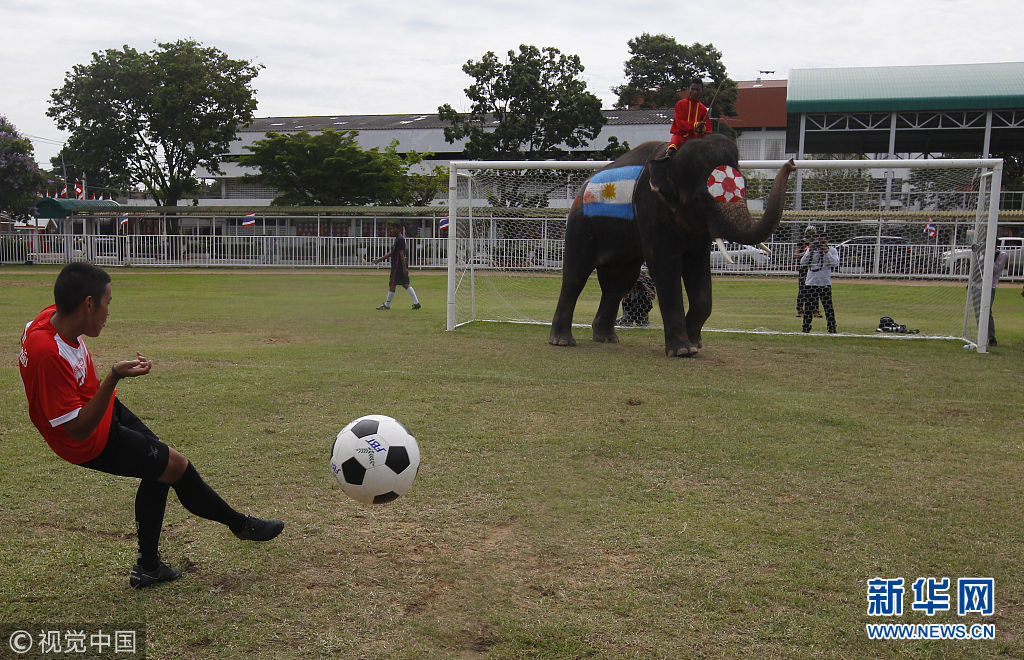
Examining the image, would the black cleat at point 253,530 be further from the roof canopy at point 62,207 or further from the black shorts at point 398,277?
the roof canopy at point 62,207

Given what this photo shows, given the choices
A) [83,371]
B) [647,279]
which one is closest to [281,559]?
[83,371]

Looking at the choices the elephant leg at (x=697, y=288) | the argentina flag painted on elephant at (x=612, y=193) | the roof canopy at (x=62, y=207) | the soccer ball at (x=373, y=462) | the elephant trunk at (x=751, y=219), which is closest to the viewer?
the soccer ball at (x=373, y=462)

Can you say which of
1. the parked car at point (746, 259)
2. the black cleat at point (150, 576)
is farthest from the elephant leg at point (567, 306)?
the parked car at point (746, 259)

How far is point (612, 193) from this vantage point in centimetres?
1155

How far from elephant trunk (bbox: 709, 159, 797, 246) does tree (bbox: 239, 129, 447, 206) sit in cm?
2867

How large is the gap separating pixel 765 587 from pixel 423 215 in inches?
1240

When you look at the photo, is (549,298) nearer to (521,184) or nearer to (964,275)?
(521,184)

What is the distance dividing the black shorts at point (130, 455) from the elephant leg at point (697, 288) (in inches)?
332

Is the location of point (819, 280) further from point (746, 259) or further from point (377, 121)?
point (377, 121)

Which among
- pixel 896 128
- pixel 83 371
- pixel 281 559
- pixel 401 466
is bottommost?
pixel 281 559

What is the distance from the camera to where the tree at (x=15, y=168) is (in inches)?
1460

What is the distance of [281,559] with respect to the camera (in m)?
4.15

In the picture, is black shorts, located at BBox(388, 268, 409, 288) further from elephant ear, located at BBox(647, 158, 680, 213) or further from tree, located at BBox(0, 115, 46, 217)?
tree, located at BBox(0, 115, 46, 217)

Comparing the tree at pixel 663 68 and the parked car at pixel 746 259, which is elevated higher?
the tree at pixel 663 68
